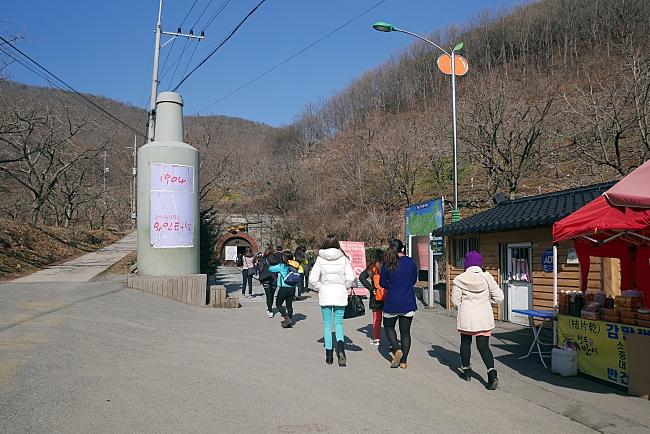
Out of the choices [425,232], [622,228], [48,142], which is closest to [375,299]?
[622,228]

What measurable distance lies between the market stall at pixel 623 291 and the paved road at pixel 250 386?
0.48m

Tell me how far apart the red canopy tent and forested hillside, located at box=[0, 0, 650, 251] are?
921cm

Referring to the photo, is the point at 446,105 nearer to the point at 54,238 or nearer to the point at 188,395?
the point at 54,238

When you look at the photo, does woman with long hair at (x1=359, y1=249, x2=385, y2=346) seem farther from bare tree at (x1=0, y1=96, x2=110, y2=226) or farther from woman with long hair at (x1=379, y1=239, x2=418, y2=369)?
bare tree at (x1=0, y1=96, x2=110, y2=226)

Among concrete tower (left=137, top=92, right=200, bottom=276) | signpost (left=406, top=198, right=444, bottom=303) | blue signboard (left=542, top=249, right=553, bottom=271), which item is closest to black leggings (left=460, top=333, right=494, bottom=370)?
blue signboard (left=542, top=249, right=553, bottom=271)

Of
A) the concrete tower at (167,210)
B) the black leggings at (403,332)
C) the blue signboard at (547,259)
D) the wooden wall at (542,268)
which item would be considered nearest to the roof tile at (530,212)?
the wooden wall at (542,268)

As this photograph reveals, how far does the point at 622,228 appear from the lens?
7.10 metres

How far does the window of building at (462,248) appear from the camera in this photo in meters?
15.3

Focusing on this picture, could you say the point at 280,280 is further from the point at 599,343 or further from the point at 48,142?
the point at 48,142

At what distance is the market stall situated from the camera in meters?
6.07

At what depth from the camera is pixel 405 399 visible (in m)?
6.09

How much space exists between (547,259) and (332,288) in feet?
21.9

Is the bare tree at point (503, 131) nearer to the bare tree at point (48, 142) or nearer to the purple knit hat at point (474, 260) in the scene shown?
the purple knit hat at point (474, 260)

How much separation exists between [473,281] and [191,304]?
9123mm
